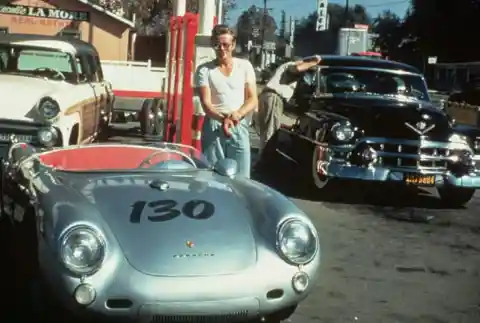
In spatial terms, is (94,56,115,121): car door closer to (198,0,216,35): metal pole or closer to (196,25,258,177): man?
(198,0,216,35): metal pole

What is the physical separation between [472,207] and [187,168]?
5.58 meters

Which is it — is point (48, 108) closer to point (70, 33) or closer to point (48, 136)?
point (48, 136)

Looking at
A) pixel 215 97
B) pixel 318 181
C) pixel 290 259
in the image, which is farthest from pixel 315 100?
pixel 290 259

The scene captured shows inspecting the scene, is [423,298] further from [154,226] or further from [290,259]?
[154,226]

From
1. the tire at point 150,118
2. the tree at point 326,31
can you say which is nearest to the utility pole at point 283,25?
the tree at point 326,31

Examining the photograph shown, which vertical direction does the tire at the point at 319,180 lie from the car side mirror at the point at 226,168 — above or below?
below

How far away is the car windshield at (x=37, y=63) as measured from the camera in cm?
1109

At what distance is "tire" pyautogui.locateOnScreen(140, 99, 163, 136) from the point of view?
15.4 meters

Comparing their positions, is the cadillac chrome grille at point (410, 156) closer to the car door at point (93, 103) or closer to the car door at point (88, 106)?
the car door at point (88, 106)

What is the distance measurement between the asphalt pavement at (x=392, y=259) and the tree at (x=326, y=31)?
5932 centimetres

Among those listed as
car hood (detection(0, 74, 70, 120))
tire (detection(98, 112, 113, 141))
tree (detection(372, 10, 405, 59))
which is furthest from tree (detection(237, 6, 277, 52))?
car hood (detection(0, 74, 70, 120))

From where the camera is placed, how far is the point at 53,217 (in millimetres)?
4586

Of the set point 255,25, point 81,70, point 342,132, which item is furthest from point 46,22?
point 255,25

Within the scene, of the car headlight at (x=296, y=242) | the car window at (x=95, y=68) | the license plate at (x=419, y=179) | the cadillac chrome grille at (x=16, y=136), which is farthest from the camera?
the car window at (x=95, y=68)
